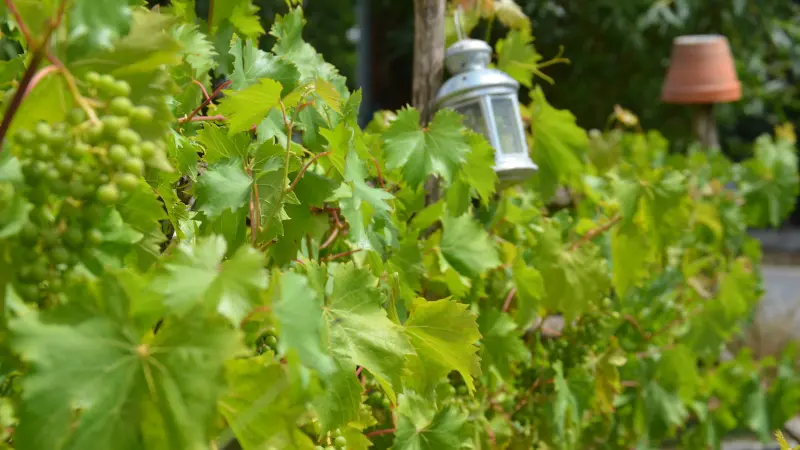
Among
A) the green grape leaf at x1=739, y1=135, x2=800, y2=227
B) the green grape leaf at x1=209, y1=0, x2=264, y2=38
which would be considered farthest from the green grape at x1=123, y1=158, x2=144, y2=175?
the green grape leaf at x1=739, y1=135, x2=800, y2=227

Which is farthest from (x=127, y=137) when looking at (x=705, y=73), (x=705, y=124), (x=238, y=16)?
(x=705, y=124)

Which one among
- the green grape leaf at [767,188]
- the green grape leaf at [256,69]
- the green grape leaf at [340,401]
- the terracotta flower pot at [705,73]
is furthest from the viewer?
the terracotta flower pot at [705,73]

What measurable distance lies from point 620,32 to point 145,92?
5991mm

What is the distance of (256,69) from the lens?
1.32 m

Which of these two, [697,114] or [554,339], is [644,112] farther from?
[554,339]

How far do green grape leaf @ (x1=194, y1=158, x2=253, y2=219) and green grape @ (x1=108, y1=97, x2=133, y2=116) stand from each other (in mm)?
366

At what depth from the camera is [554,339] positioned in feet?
7.38

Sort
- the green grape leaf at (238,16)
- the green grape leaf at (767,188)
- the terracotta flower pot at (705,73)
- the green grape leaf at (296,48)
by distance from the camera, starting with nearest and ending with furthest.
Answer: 1. the green grape leaf at (296,48)
2. the green grape leaf at (238,16)
3. the green grape leaf at (767,188)
4. the terracotta flower pot at (705,73)

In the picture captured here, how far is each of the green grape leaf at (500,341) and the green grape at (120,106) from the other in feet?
3.99

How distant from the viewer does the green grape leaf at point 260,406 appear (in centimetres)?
77

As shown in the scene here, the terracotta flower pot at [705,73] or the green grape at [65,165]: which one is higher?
the green grape at [65,165]

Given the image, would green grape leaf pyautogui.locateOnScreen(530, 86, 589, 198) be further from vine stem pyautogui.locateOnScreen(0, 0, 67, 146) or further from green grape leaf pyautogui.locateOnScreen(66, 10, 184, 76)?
vine stem pyautogui.locateOnScreen(0, 0, 67, 146)

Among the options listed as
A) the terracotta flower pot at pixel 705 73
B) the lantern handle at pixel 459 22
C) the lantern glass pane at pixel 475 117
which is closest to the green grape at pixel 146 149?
the lantern glass pane at pixel 475 117

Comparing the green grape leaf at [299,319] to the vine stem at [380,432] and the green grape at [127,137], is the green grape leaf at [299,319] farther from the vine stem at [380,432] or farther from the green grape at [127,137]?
the vine stem at [380,432]
